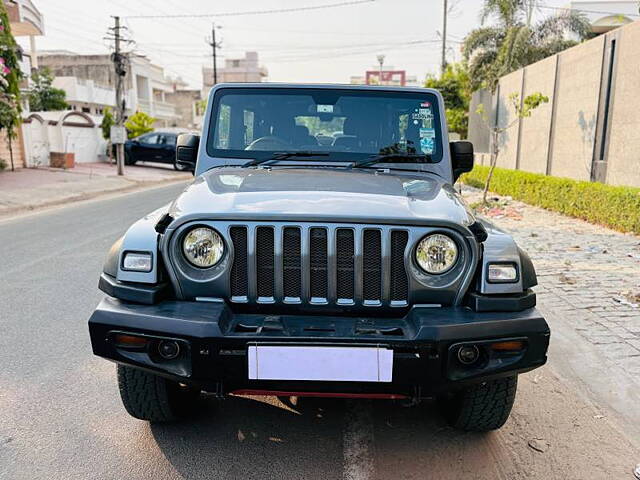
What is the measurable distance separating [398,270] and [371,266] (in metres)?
0.12

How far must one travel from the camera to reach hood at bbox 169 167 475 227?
8.18 ft

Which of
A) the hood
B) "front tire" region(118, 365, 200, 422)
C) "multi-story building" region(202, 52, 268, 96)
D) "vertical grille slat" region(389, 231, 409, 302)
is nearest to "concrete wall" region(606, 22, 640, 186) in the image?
the hood

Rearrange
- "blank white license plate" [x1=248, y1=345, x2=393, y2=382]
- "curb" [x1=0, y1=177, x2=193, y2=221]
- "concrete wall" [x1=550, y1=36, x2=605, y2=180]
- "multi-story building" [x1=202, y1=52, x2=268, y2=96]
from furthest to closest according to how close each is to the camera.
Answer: "multi-story building" [x1=202, y1=52, x2=268, y2=96]
"curb" [x1=0, y1=177, x2=193, y2=221]
"concrete wall" [x1=550, y1=36, x2=605, y2=180]
"blank white license plate" [x1=248, y1=345, x2=393, y2=382]

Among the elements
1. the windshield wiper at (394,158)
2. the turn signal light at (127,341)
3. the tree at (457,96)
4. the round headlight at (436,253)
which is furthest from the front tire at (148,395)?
the tree at (457,96)

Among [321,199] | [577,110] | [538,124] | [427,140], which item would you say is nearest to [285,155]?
[427,140]

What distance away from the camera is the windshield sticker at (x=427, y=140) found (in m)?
3.78

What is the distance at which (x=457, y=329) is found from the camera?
231 cm

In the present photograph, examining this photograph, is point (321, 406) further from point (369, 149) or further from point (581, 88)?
point (581, 88)

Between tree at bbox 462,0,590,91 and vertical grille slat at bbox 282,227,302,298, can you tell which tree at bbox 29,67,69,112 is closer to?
tree at bbox 462,0,590,91

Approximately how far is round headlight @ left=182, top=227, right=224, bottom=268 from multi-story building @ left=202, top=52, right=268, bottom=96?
3520 inches

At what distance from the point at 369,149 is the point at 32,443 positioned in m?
2.56

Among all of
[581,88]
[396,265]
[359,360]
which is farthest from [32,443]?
[581,88]

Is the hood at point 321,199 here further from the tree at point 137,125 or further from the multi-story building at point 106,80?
the multi-story building at point 106,80

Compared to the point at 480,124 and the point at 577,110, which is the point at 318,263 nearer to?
the point at 577,110
